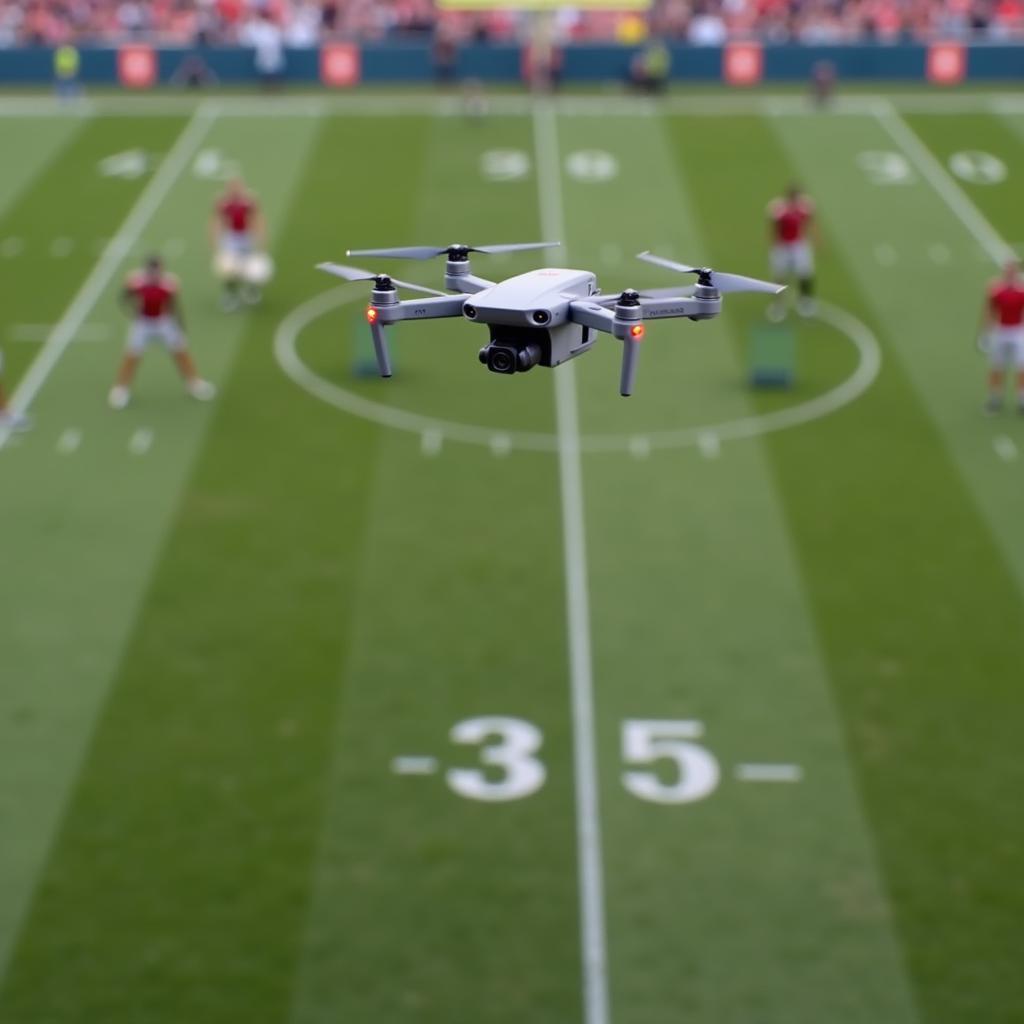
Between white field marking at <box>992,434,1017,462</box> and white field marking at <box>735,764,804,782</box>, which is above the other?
white field marking at <box>735,764,804,782</box>

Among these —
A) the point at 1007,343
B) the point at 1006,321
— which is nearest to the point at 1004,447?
the point at 1007,343

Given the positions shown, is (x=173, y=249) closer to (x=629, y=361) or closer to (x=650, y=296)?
(x=650, y=296)

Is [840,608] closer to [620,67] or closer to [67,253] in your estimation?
[67,253]

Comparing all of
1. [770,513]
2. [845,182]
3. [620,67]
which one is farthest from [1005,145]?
[770,513]

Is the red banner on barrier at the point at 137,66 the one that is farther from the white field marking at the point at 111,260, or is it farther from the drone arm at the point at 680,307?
the drone arm at the point at 680,307

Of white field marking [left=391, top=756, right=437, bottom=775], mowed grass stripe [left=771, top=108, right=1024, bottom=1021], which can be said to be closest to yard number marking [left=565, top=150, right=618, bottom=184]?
mowed grass stripe [left=771, top=108, right=1024, bottom=1021]

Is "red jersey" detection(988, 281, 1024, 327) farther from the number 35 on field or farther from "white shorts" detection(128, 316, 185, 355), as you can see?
"white shorts" detection(128, 316, 185, 355)

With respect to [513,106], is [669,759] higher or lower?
higher
